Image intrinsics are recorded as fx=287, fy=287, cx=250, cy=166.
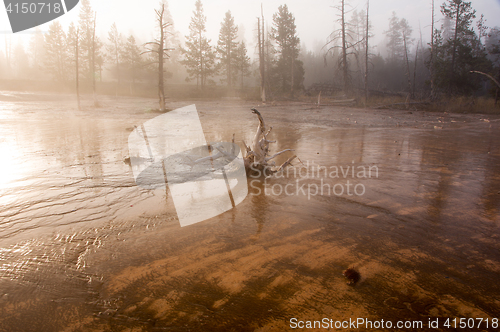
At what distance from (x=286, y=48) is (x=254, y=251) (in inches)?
1425

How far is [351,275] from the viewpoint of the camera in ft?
9.48

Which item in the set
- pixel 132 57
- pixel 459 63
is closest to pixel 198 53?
pixel 132 57

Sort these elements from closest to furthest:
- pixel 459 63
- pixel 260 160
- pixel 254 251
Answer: pixel 254 251, pixel 260 160, pixel 459 63

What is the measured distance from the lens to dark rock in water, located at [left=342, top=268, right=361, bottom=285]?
111 inches

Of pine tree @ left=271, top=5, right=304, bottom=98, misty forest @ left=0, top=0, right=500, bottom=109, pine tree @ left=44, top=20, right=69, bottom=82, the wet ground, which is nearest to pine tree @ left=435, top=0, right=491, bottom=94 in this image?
misty forest @ left=0, top=0, right=500, bottom=109

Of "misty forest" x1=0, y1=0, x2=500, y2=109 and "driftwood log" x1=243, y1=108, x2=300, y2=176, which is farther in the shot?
"misty forest" x1=0, y1=0, x2=500, y2=109

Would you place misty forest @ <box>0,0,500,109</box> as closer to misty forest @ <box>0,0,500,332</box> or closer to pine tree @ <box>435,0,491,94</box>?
pine tree @ <box>435,0,491,94</box>

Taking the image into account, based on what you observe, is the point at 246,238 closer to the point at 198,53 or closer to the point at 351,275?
Result: the point at 351,275

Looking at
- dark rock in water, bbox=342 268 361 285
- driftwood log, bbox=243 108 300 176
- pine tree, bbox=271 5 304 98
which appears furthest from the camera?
pine tree, bbox=271 5 304 98

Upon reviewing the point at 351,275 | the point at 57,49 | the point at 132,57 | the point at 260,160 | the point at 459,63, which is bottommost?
the point at 351,275

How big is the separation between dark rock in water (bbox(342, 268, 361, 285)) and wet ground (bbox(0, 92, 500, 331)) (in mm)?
52

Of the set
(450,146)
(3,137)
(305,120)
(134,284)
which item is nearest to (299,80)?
(305,120)

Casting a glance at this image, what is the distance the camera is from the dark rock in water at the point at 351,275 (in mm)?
2820

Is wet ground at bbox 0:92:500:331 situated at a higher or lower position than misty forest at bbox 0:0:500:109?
lower
